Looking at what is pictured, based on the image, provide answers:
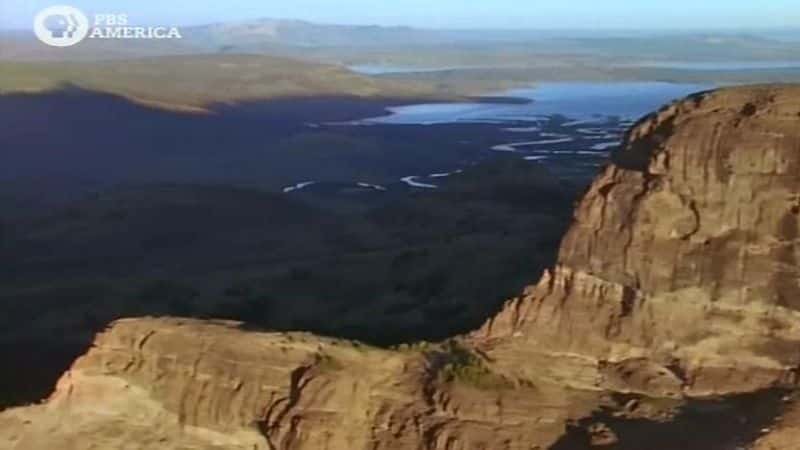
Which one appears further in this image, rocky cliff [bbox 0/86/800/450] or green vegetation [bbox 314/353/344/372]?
green vegetation [bbox 314/353/344/372]

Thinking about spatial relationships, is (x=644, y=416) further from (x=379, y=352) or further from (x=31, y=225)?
(x=31, y=225)

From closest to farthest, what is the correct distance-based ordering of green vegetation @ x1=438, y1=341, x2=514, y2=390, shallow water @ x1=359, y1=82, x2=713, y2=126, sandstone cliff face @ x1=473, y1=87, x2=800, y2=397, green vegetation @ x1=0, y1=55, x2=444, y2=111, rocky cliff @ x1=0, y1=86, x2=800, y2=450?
1. rocky cliff @ x1=0, y1=86, x2=800, y2=450
2. green vegetation @ x1=438, y1=341, x2=514, y2=390
3. sandstone cliff face @ x1=473, y1=87, x2=800, y2=397
4. green vegetation @ x1=0, y1=55, x2=444, y2=111
5. shallow water @ x1=359, y1=82, x2=713, y2=126

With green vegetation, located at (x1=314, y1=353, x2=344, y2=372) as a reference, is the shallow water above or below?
below

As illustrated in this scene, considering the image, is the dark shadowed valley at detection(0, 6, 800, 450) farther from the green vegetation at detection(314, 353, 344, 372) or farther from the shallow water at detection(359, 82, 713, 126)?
the shallow water at detection(359, 82, 713, 126)

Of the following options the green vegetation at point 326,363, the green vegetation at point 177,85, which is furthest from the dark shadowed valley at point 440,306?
the green vegetation at point 177,85

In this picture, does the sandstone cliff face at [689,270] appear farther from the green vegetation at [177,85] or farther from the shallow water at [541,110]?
the green vegetation at [177,85]

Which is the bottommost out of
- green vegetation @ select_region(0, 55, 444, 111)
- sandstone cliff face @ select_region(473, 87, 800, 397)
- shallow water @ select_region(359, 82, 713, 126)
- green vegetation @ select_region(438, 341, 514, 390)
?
shallow water @ select_region(359, 82, 713, 126)

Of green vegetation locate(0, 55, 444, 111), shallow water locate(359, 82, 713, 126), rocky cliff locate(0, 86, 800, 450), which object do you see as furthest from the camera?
shallow water locate(359, 82, 713, 126)

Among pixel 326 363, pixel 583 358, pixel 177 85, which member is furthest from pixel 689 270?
pixel 177 85

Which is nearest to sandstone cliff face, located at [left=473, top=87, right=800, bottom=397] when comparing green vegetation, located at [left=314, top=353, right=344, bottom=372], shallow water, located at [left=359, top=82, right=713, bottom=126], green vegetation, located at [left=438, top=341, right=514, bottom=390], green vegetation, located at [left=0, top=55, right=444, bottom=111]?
green vegetation, located at [left=438, top=341, right=514, bottom=390]

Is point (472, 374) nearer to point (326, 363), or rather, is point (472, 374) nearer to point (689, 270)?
point (326, 363)
